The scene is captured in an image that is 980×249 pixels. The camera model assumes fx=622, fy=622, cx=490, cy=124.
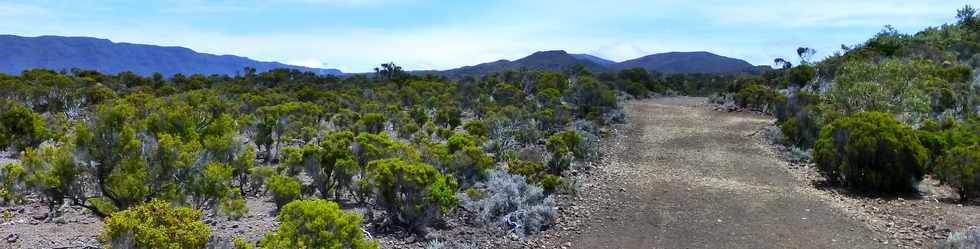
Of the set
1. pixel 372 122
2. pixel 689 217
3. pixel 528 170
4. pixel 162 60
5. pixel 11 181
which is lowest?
pixel 162 60

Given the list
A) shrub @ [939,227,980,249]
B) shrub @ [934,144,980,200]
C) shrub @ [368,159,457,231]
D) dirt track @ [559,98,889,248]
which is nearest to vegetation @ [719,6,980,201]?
shrub @ [934,144,980,200]

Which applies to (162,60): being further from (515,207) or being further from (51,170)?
(515,207)

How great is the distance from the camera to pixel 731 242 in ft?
24.2

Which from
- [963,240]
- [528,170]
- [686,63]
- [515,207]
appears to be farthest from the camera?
[686,63]

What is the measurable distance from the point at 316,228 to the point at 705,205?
6.32 meters

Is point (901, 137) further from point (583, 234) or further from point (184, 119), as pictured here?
point (184, 119)

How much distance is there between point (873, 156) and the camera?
9742 millimetres

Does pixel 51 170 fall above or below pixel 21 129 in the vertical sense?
above

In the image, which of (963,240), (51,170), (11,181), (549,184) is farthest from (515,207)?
(11,181)

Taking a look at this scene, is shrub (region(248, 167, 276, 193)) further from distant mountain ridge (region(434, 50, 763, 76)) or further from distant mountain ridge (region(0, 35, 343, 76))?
distant mountain ridge (region(434, 50, 763, 76))

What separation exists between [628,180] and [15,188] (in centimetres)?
887

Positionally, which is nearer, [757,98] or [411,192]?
[411,192]

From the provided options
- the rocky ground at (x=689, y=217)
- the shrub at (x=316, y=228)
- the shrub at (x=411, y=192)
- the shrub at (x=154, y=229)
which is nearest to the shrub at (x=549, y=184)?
the rocky ground at (x=689, y=217)

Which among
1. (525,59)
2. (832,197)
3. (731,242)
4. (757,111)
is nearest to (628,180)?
(832,197)
